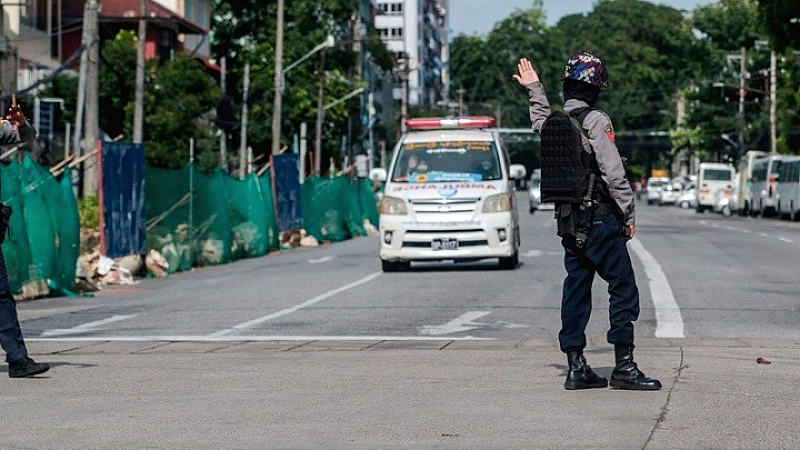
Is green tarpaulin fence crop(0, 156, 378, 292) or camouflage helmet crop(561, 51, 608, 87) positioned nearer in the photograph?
camouflage helmet crop(561, 51, 608, 87)

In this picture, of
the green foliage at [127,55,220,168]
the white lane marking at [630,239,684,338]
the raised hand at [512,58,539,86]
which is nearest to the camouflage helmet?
the raised hand at [512,58,539,86]

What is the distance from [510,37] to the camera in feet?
509

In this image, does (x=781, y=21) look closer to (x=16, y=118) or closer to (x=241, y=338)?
(x=241, y=338)

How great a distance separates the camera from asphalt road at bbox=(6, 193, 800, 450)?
8.48 m

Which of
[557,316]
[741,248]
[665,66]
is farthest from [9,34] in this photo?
[665,66]

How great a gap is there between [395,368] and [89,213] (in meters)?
17.2

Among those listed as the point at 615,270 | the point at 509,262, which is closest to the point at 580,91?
the point at 615,270

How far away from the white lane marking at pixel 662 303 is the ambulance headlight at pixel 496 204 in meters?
2.11

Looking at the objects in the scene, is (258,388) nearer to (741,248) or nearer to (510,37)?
(741,248)

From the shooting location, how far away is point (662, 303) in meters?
17.9


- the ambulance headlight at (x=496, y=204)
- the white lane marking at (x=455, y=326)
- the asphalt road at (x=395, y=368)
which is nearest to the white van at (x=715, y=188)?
the ambulance headlight at (x=496, y=204)

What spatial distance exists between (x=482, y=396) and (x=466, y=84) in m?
151

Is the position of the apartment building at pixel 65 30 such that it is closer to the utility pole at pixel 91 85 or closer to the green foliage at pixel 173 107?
the green foliage at pixel 173 107

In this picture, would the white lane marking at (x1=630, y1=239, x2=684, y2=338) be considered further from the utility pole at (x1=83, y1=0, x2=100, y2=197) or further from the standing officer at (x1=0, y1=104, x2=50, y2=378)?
the utility pole at (x1=83, y1=0, x2=100, y2=197)
